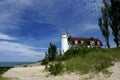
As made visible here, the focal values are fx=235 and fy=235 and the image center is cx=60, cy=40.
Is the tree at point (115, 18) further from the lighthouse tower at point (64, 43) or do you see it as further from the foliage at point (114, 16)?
the lighthouse tower at point (64, 43)

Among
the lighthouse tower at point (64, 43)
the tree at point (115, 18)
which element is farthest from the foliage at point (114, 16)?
A: the lighthouse tower at point (64, 43)

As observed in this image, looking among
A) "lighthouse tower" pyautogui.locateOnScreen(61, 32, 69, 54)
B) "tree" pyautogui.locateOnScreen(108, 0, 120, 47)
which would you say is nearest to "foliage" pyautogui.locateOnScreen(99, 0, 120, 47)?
"tree" pyautogui.locateOnScreen(108, 0, 120, 47)

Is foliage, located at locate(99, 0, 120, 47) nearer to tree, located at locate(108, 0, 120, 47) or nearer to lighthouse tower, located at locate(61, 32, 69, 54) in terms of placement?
tree, located at locate(108, 0, 120, 47)

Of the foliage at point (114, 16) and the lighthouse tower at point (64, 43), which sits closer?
the foliage at point (114, 16)

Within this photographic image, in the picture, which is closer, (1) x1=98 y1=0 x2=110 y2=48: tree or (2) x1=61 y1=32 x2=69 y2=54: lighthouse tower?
(1) x1=98 y1=0 x2=110 y2=48: tree

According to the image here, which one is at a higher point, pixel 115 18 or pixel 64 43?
pixel 115 18

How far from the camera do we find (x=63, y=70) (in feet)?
94.4

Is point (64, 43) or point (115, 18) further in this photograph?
point (64, 43)

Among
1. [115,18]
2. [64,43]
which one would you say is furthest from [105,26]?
[64,43]

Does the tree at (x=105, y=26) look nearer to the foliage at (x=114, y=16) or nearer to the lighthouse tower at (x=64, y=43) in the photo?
the foliage at (x=114, y=16)

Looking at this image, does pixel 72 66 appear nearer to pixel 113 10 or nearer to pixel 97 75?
pixel 97 75

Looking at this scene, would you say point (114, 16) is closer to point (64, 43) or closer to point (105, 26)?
point (105, 26)

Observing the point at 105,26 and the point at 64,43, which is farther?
the point at 64,43

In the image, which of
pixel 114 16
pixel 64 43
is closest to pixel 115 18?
pixel 114 16
